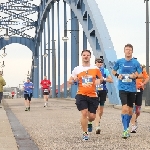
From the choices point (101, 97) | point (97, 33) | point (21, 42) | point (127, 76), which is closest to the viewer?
point (127, 76)

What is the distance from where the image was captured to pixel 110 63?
26.5 m

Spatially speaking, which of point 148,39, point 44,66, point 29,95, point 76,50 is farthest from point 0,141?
point 44,66

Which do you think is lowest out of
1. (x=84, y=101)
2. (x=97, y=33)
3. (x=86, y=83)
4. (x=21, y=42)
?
(x=84, y=101)

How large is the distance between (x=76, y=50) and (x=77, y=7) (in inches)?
210

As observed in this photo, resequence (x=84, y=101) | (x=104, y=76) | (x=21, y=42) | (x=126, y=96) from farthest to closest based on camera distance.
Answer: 1. (x=21, y=42)
2. (x=104, y=76)
3. (x=126, y=96)
4. (x=84, y=101)

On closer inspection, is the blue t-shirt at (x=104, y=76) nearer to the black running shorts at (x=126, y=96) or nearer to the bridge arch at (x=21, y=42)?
the black running shorts at (x=126, y=96)

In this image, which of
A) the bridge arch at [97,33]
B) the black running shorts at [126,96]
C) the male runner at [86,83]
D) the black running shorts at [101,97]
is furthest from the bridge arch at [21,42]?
the male runner at [86,83]

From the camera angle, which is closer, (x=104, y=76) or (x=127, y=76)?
(x=127, y=76)

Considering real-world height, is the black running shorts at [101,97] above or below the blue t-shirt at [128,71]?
below

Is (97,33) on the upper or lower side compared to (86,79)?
upper

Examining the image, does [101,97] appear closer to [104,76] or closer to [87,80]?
[104,76]

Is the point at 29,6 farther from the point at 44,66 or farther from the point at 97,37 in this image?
the point at 97,37

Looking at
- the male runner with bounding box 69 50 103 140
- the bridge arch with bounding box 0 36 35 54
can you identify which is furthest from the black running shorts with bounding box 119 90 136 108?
the bridge arch with bounding box 0 36 35 54

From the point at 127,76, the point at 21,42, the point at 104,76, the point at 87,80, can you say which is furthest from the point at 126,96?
the point at 21,42
